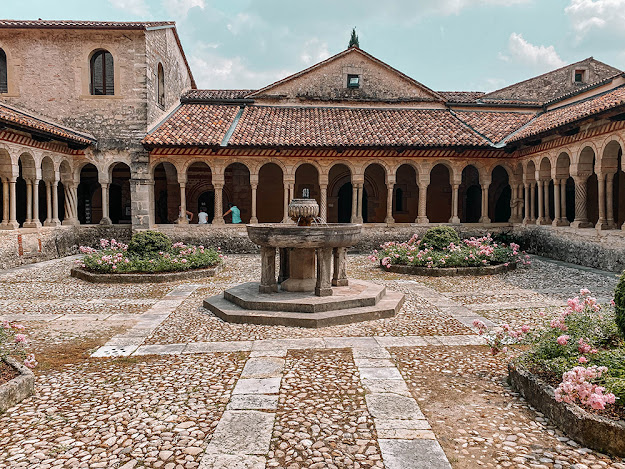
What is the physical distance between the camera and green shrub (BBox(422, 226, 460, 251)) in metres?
12.3

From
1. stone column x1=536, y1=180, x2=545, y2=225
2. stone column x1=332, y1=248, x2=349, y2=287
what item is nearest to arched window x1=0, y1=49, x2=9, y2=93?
stone column x1=332, y1=248, x2=349, y2=287

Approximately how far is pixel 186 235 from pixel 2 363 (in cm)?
1177

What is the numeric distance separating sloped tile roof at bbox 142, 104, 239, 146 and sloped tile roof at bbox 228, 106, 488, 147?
0.60 meters

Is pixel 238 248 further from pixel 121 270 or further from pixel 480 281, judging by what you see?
pixel 480 281

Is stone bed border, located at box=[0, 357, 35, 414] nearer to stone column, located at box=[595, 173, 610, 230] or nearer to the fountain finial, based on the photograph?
the fountain finial

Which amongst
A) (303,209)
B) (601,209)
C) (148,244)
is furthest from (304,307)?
(601,209)

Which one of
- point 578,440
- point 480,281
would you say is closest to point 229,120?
point 480,281

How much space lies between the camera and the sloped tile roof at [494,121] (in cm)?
1665

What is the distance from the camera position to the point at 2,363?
4.21 metres

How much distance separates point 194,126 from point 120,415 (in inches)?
562

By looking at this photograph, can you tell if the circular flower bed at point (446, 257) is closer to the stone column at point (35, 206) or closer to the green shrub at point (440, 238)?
the green shrub at point (440, 238)

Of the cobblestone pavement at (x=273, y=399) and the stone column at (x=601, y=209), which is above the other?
the stone column at (x=601, y=209)

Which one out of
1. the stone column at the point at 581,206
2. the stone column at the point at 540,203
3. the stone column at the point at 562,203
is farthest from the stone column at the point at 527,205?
the stone column at the point at 581,206

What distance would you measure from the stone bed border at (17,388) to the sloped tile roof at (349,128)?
11.8 meters
